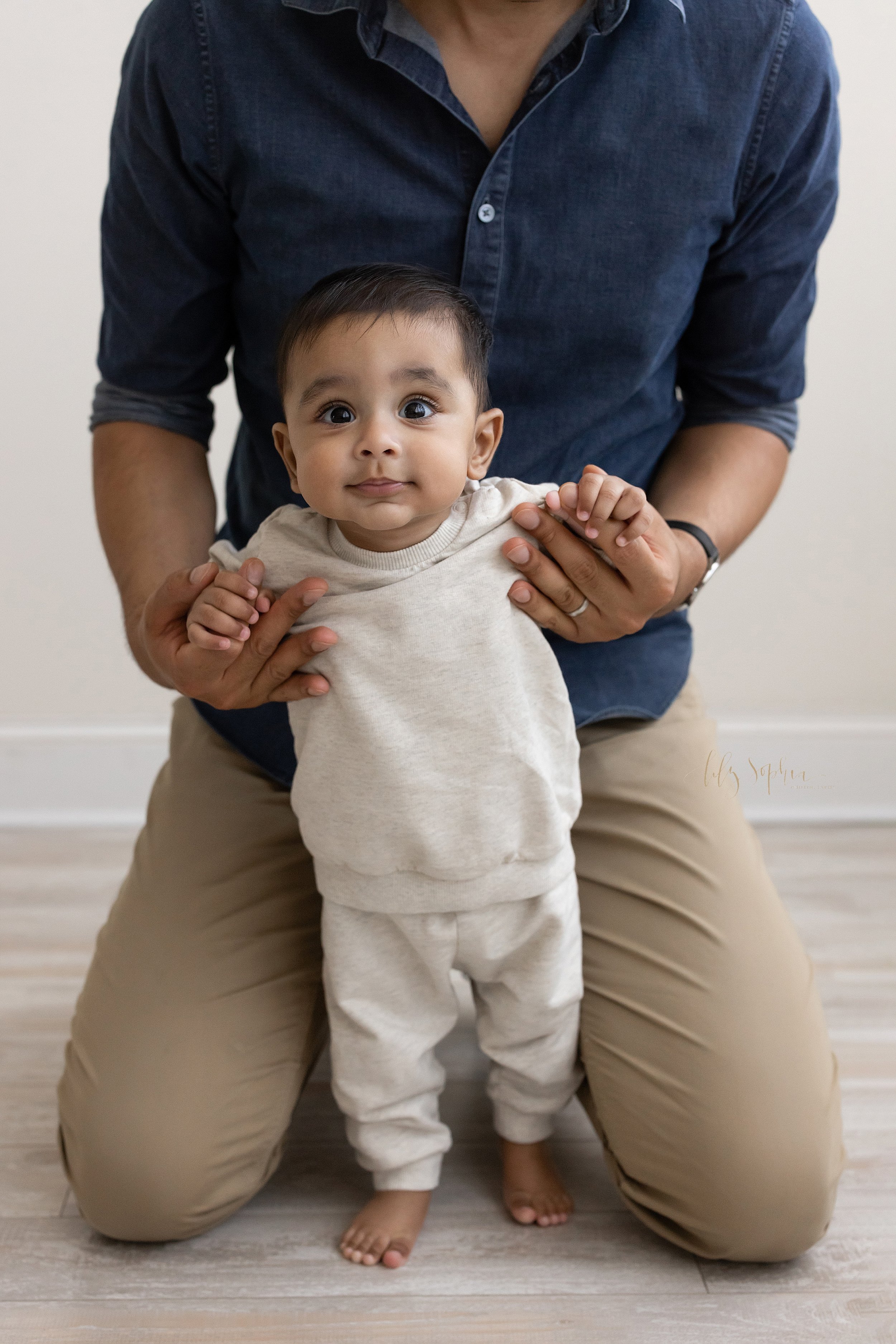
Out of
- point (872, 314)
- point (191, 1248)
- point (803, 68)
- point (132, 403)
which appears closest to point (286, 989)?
point (191, 1248)

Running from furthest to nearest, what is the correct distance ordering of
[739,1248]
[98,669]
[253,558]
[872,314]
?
[98,669] → [872,314] → [739,1248] → [253,558]

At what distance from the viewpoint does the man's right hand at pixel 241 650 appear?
0.97 metres

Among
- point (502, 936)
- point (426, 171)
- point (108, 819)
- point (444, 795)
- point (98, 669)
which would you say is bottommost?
point (108, 819)

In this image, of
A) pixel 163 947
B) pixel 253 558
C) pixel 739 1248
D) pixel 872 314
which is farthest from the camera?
pixel 872 314

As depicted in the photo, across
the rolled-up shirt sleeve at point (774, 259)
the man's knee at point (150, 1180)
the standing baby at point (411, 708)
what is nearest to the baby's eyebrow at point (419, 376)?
the standing baby at point (411, 708)

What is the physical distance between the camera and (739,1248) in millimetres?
1084

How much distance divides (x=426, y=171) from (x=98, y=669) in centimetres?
126

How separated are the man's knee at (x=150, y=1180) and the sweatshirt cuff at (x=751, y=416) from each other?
0.85 metres

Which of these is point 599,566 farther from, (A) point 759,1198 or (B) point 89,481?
(B) point 89,481

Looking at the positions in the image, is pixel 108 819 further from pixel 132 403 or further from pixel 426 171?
pixel 426 171

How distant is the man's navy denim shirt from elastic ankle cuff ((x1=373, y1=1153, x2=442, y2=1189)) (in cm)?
44

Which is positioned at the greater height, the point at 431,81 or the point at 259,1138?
the point at 431,81

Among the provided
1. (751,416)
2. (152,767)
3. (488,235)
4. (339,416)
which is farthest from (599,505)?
(152,767)

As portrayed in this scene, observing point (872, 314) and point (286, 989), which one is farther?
point (872, 314)
